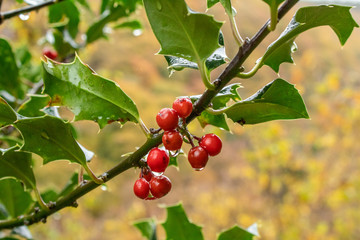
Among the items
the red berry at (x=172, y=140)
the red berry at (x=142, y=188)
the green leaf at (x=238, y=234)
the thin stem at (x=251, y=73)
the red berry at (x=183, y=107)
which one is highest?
the thin stem at (x=251, y=73)

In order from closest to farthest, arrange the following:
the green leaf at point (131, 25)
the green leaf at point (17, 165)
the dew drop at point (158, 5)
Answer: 1. the dew drop at point (158, 5)
2. the green leaf at point (17, 165)
3. the green leaf at point (131, 25)

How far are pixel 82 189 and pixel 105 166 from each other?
7.03 m

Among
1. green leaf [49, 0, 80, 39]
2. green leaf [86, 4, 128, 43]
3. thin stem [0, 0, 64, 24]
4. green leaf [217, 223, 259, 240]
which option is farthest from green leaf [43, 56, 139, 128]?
green leaf [49, 0, 80, 39]

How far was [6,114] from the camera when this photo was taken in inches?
26.2

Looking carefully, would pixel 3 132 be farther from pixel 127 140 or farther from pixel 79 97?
pixel 127 140

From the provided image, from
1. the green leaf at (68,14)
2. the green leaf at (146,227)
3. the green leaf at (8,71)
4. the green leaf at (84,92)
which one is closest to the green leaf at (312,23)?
the green leaf at (84,92)

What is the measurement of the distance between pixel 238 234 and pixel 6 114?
1.88 ft

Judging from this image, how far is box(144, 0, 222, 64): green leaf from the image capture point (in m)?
0.56

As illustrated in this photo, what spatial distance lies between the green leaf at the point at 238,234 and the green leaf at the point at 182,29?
45 centimetres

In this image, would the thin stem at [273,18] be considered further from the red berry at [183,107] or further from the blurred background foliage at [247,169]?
the blurred background foliage at [247,169]

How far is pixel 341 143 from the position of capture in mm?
5238

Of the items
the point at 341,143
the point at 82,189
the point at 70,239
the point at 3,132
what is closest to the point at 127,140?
the point at 70,239

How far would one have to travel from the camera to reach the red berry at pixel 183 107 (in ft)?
2.01

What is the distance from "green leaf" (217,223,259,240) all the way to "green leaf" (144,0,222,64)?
17.8 inches
